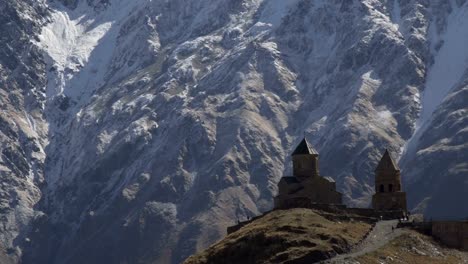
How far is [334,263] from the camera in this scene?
187625mm

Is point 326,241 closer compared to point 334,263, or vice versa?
point 334,263

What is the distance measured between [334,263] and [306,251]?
8.36 meters

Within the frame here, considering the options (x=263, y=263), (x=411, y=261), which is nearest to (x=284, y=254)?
(x=263, y=263)

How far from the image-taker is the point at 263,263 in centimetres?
19862

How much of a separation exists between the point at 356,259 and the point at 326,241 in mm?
10229

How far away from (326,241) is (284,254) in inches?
236

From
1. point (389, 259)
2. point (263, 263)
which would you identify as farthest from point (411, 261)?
point (263, 263)

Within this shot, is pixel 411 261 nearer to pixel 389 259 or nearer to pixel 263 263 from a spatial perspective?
pixel 389 259

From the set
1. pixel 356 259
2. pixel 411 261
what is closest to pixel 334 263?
pixel 356 259

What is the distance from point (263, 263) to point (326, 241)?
28.4 ft

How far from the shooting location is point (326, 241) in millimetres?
199750

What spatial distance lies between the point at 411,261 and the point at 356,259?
1247 cm

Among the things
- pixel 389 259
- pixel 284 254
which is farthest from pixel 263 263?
pixel 389 259

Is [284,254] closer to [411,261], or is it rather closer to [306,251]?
[306,251]
